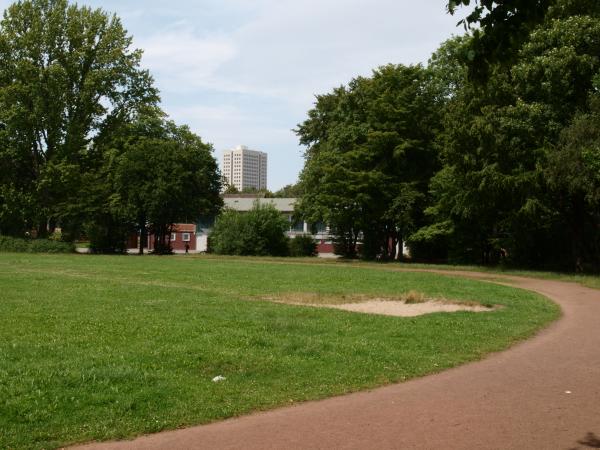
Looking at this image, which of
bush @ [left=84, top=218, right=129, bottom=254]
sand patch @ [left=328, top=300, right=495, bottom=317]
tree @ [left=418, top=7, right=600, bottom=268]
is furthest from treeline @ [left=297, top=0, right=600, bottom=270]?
bush @ [left=84, top=218, right=129, bottom=254]

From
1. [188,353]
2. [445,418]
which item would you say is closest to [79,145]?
[188,353]

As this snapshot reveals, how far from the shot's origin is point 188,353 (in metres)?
9.43

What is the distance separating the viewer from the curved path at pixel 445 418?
19.3 ft

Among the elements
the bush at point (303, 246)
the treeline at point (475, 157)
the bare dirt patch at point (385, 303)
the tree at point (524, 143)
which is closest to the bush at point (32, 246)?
the bush at point (303, 246)

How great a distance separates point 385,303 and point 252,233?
37.8 m

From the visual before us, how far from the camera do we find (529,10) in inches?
205

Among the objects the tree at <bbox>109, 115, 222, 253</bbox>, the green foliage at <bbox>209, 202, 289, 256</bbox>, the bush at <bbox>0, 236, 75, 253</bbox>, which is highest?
the tree at <bbox>109, 115, 222, 253</bbox>

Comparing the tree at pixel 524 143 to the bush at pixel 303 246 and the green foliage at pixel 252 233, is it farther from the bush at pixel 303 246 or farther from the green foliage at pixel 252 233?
the bush at pixel 303 246

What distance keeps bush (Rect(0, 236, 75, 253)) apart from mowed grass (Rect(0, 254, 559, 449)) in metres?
38.1

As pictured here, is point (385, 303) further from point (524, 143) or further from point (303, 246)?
point (303, 246)

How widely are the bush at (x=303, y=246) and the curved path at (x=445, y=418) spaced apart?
51507 millimetres

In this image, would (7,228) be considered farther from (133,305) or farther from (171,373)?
(171,373)

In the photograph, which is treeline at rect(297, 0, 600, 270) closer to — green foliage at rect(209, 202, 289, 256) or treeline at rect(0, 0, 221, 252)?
green foliage at rect(209, 202, 289, 256)

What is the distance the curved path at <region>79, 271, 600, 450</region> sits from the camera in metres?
5.87
